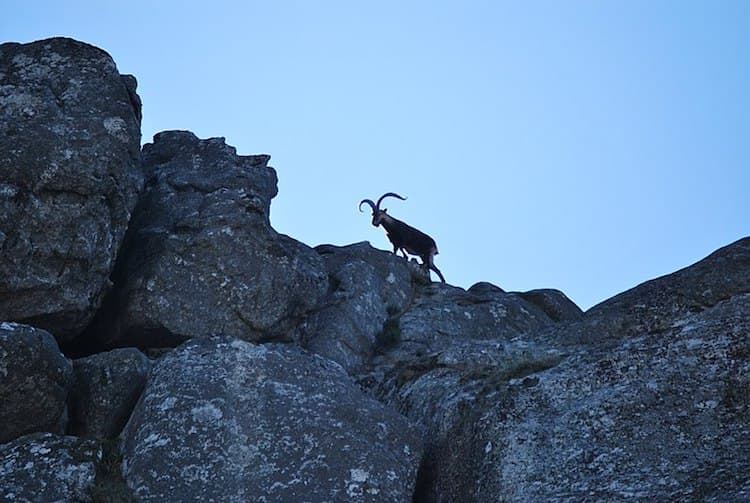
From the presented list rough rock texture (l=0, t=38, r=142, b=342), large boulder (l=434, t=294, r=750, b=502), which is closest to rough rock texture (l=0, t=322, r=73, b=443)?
rough rock texture (l=0, t=38, r=142, b=342)

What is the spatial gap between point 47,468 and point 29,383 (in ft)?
3.26

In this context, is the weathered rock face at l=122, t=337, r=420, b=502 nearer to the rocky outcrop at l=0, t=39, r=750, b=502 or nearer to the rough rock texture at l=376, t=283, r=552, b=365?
the rocky outcrop at l=0, t=39, r=750, b=502

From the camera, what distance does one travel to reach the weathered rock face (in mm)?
7598

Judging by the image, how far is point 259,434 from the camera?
8.11m

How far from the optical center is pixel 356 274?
1600 centimetres

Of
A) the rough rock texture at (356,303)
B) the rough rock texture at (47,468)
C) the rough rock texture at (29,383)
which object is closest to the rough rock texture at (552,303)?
the rough rock texture at (356,303)

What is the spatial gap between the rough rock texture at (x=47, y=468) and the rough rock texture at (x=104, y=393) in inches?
26.6

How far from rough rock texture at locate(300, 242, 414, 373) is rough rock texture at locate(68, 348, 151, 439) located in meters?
4.51

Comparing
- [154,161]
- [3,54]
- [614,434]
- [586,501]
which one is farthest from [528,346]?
[3,54]

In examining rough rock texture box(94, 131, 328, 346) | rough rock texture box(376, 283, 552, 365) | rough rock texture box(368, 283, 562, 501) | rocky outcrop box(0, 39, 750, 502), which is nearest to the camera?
rocky outcrop box(0, 39, 750, 502)

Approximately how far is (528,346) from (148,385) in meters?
4.35

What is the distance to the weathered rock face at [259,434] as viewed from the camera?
7.60 metres

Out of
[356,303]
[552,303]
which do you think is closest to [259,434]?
[356,303]

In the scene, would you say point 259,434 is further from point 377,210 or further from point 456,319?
point 377,210
